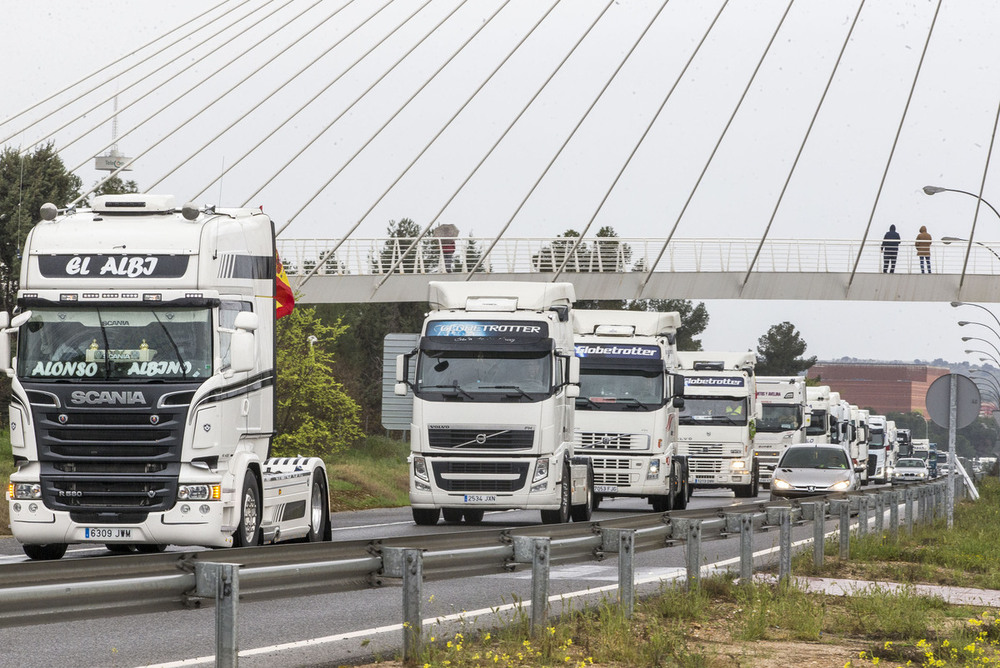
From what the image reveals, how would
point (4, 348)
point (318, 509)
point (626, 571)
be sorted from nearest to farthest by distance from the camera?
point (626, 571) < point (4, 348) < point (318, 509)

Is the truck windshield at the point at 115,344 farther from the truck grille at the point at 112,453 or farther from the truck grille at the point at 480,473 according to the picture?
the truck grille at the point at 480,473

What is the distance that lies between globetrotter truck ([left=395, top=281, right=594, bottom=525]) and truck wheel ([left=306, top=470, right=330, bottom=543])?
440 cm

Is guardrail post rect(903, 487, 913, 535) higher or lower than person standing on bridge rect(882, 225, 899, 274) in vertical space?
lower

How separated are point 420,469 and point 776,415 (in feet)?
83.2

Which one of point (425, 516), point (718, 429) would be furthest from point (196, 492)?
point (718, 429)

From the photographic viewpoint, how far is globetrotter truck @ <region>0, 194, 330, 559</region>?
46.9 feet

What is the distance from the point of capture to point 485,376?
22109mm

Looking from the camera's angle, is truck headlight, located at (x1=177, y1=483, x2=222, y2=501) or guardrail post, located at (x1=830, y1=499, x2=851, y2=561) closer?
truck headlight, located at (x1=177, y1=483, x2=222, y2=501)

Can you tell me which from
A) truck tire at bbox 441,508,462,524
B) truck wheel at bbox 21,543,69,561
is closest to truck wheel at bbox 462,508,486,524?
truck tire at bbox 441,508,462,524

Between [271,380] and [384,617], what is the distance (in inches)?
208

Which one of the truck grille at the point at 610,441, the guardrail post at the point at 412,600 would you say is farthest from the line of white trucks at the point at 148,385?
the truck grille at the point at 610,441

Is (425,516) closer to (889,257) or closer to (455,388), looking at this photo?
(455,388)

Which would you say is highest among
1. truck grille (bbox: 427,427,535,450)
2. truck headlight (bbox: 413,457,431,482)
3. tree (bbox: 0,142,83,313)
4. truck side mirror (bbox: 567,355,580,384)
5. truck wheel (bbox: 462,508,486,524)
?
tree (bbox: 0,142,83,313)

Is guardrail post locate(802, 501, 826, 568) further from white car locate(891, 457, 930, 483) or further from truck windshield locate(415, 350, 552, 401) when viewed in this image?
white car locate(891, 457, 930, 483)
